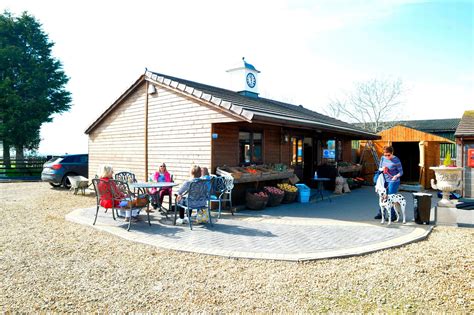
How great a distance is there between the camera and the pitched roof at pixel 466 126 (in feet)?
37.0

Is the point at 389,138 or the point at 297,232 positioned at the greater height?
the point at 389,138

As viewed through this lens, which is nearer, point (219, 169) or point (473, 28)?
point (219, 169)

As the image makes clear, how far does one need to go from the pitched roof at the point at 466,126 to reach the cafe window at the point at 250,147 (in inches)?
281

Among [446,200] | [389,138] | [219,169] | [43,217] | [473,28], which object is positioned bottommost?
[43,217]

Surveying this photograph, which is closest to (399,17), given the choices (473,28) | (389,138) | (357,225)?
(473,28)

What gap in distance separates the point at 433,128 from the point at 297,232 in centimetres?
2959

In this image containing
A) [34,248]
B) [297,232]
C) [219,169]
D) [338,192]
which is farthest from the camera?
[338,192]

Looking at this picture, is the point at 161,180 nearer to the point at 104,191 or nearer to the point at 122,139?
the point at 104,191

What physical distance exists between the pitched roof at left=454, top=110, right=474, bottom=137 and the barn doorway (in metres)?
6.07

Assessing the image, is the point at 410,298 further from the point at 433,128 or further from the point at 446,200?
the point at 433,128

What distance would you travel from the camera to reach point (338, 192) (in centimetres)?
1267

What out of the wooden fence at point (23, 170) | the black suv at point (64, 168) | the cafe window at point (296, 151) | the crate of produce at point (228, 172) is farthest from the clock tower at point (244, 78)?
the wooden fence at point (23, 170)

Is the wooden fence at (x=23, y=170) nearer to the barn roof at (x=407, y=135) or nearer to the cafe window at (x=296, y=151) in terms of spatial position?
the cafe window at (x=296, y=151)

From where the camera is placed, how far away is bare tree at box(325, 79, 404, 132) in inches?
1353
